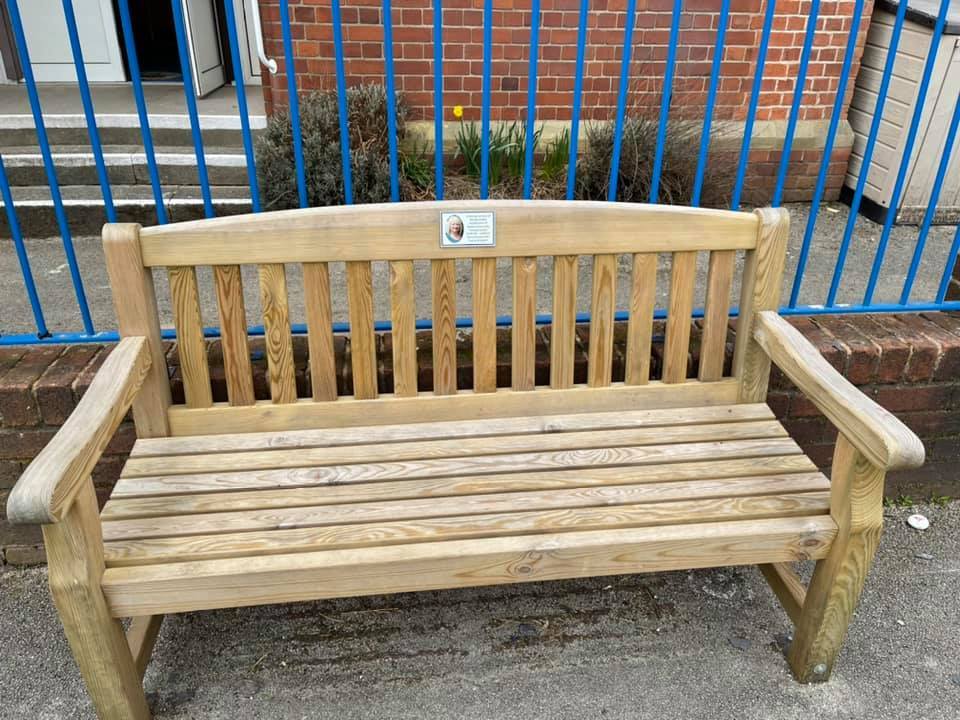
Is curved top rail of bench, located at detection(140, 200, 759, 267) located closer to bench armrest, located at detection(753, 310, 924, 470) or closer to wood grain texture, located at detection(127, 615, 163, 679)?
bench armrest, located at detection(753, 310, 924, 470)

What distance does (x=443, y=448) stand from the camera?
6.77 ft

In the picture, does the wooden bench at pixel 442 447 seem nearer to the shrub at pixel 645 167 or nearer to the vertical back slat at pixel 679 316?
the vertical back slat at pixel 679 316

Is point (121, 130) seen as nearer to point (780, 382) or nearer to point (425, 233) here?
point (425, 233)

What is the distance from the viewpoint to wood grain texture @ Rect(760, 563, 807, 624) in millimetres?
2082

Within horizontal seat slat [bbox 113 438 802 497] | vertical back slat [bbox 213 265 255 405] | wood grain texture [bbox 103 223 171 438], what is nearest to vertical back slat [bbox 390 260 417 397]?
horizontal seat slat [bbox 113 438 802 497]

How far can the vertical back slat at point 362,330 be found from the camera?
2.02 meters

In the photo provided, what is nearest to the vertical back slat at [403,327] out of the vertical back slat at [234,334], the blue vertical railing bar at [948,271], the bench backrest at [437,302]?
the bench backrest at [437,302]

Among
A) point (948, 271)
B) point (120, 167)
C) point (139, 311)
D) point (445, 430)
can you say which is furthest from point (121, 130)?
point (948, 271)

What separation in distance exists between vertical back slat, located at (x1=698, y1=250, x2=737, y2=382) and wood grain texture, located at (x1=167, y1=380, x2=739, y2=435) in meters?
0.05

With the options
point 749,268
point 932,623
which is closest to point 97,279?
point 749,268

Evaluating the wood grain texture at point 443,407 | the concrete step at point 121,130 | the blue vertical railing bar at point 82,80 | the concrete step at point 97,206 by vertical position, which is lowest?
the concrete step at point 97,206

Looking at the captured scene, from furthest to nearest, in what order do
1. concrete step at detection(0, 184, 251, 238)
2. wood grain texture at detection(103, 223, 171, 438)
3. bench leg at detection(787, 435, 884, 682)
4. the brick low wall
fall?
1. concrete step at detection(0, 184, 251, 238)
2. the brick low wall
3. wood grain texture at detection(103, 223, 171, 438)
4. bench leg at detection(787, 435, 884, 682)

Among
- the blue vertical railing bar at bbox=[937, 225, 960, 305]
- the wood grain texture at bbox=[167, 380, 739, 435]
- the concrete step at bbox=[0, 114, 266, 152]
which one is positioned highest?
the blue vertical railing bar at bbox=[937, 225, 960, 305]

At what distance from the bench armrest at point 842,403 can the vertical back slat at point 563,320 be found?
0.53 meters
